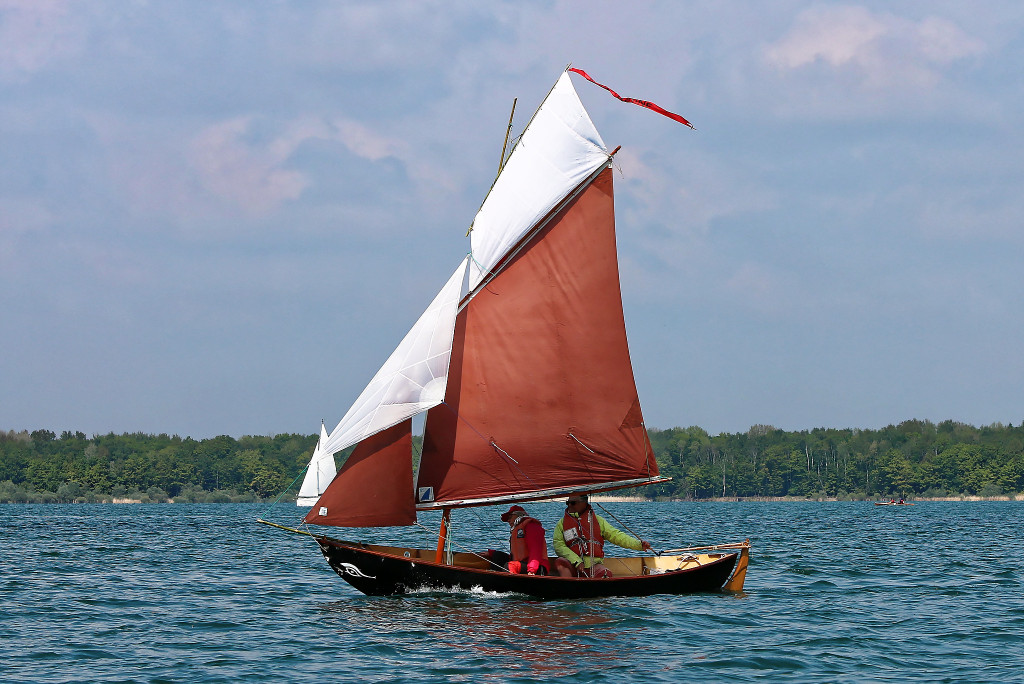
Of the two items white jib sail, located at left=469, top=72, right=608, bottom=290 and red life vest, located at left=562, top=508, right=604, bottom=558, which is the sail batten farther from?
white jib sail, located at left=469, top=72, right=608, bottom=290

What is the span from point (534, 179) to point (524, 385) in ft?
15.8

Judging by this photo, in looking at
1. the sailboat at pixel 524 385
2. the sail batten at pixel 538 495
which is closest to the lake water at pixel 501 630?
the sailboat at pixel 524 385

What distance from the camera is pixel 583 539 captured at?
2434cm

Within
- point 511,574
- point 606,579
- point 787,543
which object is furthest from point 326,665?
point 787,543

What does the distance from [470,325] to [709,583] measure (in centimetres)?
830

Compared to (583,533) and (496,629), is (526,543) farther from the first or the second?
(496,629)

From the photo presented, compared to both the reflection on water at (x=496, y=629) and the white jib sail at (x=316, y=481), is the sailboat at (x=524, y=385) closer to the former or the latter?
the reflection on water at (x=496, y=629)

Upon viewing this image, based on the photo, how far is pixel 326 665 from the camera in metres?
17.9

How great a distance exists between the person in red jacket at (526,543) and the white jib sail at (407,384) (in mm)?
3205

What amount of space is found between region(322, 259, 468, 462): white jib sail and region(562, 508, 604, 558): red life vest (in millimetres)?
4204

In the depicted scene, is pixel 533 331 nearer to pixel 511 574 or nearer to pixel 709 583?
pixel 511 574

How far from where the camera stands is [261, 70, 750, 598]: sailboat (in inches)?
939

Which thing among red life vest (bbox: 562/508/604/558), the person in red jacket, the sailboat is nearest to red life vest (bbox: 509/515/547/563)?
the person in red jacket

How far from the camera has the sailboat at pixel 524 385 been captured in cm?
2386
